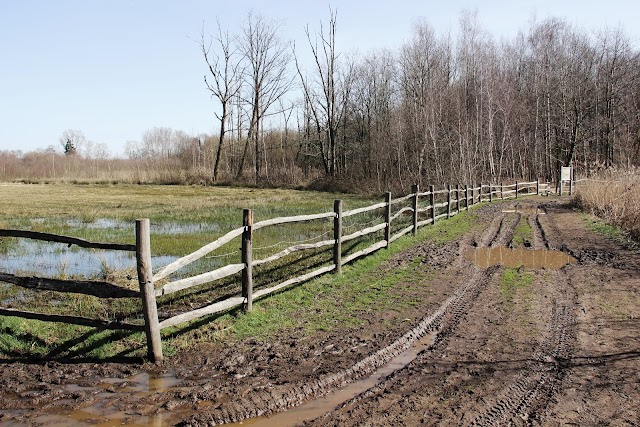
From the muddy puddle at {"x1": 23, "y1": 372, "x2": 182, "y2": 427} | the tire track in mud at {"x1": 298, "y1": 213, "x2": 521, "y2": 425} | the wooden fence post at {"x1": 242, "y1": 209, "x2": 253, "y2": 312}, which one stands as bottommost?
the tire track in mud at {"x1": 298, "y1": 213, "x2": 521, "y2": 425}

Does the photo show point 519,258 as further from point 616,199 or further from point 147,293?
point 147,293

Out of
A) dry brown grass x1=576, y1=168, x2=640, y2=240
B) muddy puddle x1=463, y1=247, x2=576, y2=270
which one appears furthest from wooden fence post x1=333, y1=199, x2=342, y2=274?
dry brown grass x1=576, y1=168, x2=640, y2=240

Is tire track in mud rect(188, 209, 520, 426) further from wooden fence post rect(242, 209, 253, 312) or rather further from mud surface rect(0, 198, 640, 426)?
wooden fence post rect(242, 209, 253, 312)

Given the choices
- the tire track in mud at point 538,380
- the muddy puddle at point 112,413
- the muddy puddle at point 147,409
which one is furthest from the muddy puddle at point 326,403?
the tire track in mud at point 538,380

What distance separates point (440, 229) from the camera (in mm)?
16000

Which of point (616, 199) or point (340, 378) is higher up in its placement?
point (616, 199)

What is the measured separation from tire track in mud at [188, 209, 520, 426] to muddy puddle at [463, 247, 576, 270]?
2.41 m

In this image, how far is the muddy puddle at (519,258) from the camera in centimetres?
1034

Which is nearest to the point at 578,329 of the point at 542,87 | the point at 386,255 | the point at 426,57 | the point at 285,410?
the point at 285,410

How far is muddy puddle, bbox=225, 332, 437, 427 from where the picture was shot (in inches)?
Result: 156

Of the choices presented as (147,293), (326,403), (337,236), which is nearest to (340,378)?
(326,403)

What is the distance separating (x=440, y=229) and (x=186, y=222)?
8.59m

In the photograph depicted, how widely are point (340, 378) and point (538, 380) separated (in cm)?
176

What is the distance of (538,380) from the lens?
4.61m
